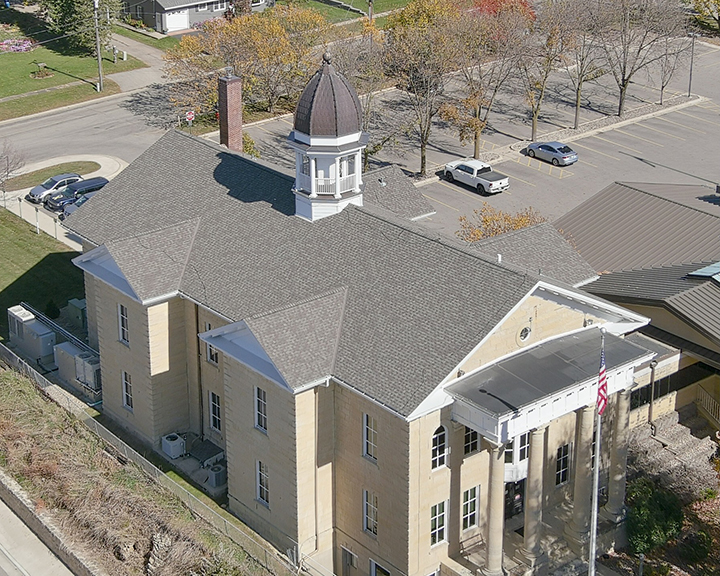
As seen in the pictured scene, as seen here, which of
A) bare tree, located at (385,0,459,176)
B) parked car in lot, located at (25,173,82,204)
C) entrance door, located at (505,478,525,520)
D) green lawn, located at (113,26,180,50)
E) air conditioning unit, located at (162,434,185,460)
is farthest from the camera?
green lawn, located at (113,26,180,50)

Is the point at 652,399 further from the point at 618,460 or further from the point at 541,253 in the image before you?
the point at 541,253

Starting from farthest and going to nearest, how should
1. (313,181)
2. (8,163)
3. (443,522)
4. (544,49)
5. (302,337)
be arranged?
(544,49), (8,163), (313,181), (443,522), (302,337)

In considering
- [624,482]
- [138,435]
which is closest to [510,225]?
[624,482]

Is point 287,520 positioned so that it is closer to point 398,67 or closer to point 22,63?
point 398,67

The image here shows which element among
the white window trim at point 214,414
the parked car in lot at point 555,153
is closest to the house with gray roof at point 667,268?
the parked car in lot at point 555,153

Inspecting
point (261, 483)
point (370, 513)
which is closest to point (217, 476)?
point (261, 483)

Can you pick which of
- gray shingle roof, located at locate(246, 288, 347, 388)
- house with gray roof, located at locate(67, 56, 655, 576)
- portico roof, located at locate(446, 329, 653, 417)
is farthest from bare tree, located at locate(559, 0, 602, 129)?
gray shingle roof, located at locate(246, 288, 347, 388)

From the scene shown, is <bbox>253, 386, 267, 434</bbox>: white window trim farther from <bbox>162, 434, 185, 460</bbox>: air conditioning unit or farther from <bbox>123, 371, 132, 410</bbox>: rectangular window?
<bbox>123, 371, 132, 410</bbox>: rectangular window
